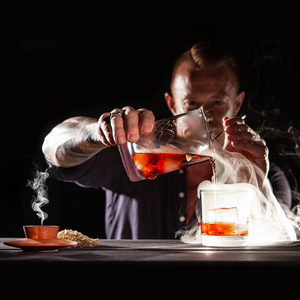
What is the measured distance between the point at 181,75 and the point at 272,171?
124 centimetres

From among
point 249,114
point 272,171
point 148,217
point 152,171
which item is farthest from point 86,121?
point 249,114

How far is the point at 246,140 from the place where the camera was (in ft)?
6.28

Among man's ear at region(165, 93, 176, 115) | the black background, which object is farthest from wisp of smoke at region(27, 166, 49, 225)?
man's ear at region(165, 93, 176, 115)

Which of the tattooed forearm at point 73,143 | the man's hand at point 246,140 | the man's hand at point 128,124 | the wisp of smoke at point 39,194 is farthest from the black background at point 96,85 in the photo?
the man's hand at point 128,124

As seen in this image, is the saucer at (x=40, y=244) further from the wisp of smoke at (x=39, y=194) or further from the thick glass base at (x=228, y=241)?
the wisp of smoke at (x=39, y=194)

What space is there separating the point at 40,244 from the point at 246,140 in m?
1.28

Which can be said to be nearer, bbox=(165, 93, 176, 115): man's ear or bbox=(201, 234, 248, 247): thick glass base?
bbox=(201, 234, 248, 247): thick glass base

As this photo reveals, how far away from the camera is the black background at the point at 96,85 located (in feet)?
10.5

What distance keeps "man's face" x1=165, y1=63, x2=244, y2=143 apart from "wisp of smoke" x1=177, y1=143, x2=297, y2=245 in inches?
14.8

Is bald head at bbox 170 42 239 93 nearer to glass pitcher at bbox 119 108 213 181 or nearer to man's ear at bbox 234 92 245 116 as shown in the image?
man's ear at bbox 234 92 245 116

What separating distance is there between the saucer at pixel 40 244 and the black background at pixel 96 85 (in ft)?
6.84

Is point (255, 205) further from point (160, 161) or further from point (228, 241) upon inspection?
point (160, 161)

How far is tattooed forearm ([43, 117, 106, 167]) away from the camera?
1.80 metres
